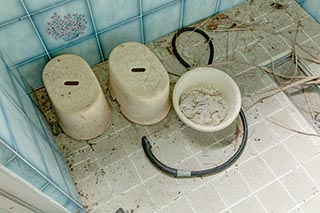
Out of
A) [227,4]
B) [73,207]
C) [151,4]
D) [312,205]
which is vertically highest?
[151,4]

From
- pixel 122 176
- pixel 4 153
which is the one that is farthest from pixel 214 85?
pixel 4 153

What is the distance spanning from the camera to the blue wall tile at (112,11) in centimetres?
104

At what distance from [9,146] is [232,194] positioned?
0.71m

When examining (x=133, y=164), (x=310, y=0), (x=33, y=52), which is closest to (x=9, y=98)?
(x=33, y=52)

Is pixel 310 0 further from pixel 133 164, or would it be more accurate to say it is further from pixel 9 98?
pixel 9 98

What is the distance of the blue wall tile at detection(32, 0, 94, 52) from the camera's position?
98cm

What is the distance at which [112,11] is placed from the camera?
3.54 ft

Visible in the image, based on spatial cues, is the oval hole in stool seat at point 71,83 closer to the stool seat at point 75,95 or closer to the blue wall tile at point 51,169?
the stool seat at point 75,95

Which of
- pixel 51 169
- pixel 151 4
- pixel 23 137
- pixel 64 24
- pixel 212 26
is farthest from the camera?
pixel 212 26

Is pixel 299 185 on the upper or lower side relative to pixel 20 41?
lower

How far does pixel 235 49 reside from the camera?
132 cm

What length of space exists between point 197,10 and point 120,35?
0.32 meters

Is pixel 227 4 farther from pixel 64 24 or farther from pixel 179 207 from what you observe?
pixel 179 207

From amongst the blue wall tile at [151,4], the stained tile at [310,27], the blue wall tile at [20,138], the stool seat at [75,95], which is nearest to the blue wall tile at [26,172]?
the blue wall tile at [20,138]
